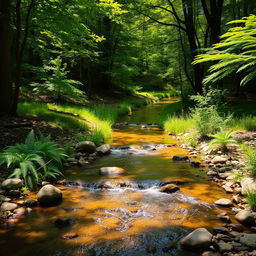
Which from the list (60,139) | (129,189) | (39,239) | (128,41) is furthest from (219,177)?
(128,41)

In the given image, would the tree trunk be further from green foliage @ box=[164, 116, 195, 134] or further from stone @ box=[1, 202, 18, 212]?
green foliage @ box=[164, 116, 195, 134]

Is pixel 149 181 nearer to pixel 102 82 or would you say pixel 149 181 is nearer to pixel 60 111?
pixel 60 111

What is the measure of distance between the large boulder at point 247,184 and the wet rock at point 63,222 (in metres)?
2.99

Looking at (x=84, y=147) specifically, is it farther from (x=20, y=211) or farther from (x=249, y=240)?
(x=249, y=240)

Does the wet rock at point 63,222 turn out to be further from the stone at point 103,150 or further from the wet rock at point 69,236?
the stone at point 103,150

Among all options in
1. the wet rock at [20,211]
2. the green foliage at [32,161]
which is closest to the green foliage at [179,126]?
the green foliage at [32,161]

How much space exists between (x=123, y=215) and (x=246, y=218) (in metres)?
1.84

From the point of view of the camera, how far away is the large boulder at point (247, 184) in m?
4.57

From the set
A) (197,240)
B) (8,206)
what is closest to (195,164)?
(197,240)

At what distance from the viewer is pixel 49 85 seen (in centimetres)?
1366

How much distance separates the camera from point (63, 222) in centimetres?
391

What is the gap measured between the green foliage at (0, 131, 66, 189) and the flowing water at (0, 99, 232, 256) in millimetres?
498

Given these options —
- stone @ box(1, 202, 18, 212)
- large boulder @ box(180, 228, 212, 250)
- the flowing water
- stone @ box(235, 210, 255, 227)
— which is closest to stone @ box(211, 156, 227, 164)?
the flowing water

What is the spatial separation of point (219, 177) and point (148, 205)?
2081mm
